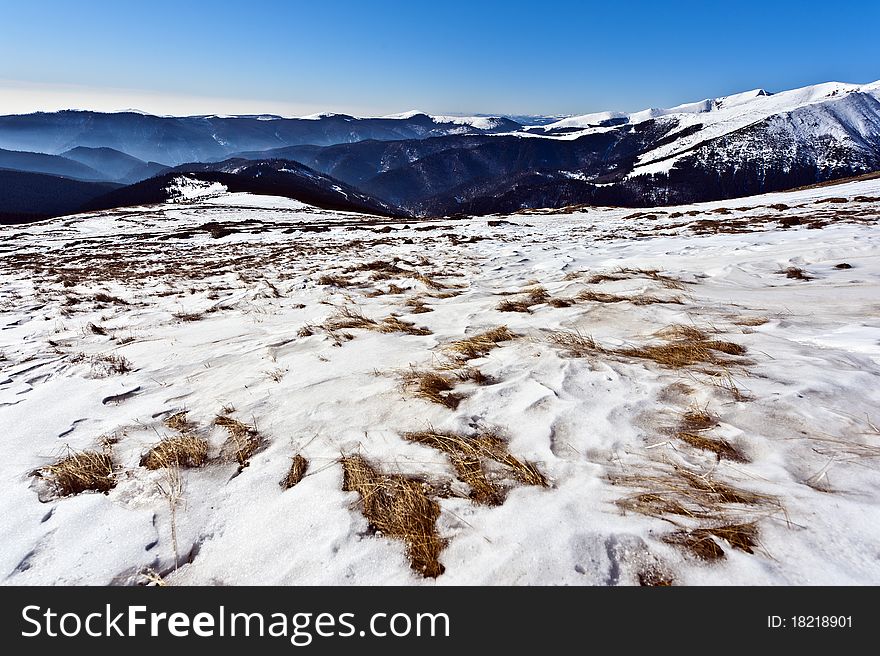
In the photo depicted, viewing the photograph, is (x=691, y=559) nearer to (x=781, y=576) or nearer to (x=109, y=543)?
(x=781, y=576)

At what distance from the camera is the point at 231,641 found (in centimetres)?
174

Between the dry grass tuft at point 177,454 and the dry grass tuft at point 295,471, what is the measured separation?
26.4 inches

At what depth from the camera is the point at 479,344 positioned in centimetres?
433

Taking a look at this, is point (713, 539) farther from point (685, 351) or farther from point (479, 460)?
point (685, 351)

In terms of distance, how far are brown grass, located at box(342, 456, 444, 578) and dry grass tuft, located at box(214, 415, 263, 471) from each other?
0.79 meters

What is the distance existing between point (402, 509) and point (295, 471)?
87 centimetres

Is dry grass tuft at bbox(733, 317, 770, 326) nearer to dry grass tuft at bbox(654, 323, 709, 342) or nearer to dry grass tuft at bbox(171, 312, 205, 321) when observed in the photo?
dry grass tuft at bbox(654, 323, 709, 342)

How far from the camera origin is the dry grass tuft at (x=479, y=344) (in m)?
4.21

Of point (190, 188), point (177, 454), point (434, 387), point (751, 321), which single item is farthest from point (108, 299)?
point (190, 188)

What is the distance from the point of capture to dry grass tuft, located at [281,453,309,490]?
8.06ft

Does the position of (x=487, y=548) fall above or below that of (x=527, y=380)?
below

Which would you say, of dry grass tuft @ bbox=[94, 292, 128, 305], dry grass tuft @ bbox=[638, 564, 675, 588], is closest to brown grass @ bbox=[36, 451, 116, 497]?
dry grass tuft @ bbox=[638, 564, 675, 588]

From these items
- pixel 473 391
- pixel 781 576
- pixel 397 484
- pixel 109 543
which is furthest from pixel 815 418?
pixel 109 543

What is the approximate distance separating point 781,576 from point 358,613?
185 centimetres
